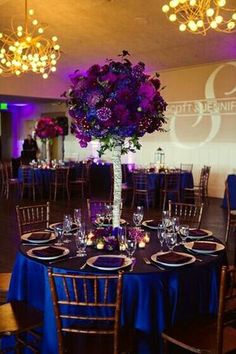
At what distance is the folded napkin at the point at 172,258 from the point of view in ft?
8.93

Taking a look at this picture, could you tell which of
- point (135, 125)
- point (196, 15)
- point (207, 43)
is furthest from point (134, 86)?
point (207, 43)

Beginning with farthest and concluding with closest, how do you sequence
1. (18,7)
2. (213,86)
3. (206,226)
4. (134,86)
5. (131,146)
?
(213,86), (18,7), (206,226), (131,146), (134,86)

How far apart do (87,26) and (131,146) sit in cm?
761

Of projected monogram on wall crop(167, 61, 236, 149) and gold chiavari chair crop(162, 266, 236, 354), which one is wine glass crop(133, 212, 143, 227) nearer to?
gold chiavari chair crop(162, 266, 236, 354)

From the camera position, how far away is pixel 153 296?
8.45ft

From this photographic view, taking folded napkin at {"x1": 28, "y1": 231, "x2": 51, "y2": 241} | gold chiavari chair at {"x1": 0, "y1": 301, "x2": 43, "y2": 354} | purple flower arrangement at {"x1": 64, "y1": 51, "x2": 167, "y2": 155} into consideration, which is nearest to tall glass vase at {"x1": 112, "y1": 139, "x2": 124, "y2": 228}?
purple flower arrangement at {"x1": 64, "y1": 51, "x2": 167, "y2": 155}

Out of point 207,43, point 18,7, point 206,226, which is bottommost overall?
point 206,226

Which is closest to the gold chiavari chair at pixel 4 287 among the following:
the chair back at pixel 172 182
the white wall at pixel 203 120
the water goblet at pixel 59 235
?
the water goblet at pixel 59 235

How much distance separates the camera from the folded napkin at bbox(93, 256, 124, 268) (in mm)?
2661

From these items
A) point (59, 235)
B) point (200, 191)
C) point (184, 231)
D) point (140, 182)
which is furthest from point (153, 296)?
point (200, 191)

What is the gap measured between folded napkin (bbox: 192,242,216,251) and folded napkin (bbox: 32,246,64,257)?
95 centimetres

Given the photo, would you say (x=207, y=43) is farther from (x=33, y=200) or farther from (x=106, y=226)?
(x=106, y=226)

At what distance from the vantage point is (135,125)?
3.03 meters

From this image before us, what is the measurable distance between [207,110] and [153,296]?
9.71 m
